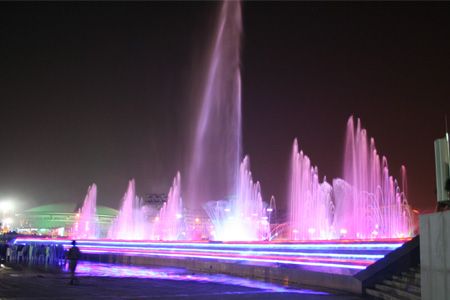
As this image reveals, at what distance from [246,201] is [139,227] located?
2083cm

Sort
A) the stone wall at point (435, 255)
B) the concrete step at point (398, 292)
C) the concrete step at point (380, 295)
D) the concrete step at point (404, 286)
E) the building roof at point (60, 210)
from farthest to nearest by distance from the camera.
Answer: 1. the building roof at point (60, 210)
2. the concrete step at point (380, 295)
3. the concrete step at point (404, 286)
4. the concrete step at point (398, 292)
5. the stone wall at point (435, 255)

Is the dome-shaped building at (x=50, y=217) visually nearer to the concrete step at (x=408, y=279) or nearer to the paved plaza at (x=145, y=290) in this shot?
the paved plaza at (x=145, y=290)

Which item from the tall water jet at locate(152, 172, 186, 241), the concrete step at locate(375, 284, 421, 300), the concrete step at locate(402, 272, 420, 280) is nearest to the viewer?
the concrete step at locate(375, 284, 421, 300)

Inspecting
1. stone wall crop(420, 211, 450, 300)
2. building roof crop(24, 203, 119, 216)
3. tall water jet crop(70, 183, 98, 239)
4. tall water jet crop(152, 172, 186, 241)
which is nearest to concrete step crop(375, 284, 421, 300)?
stone wall crop(420, 211, 450, 300)

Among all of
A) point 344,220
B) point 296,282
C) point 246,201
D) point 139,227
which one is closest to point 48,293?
point 296,282

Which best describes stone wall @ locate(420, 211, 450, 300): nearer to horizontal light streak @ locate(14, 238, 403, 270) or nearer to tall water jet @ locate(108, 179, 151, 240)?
horizontal light streak @ locate(14, 238, 403, 270)

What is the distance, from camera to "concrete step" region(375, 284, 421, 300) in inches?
453

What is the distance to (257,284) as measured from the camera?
1677 cm

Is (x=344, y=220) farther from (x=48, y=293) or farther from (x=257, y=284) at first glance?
(x=48, y=293)

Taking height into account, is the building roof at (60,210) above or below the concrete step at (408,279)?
above

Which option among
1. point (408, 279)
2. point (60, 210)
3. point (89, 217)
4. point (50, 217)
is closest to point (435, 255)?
point (408, 279)

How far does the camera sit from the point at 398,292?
40.6 feet

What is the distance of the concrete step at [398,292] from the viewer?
11.5 m

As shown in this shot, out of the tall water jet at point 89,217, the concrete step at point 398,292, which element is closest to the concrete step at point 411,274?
the concrete step at point 398,292
